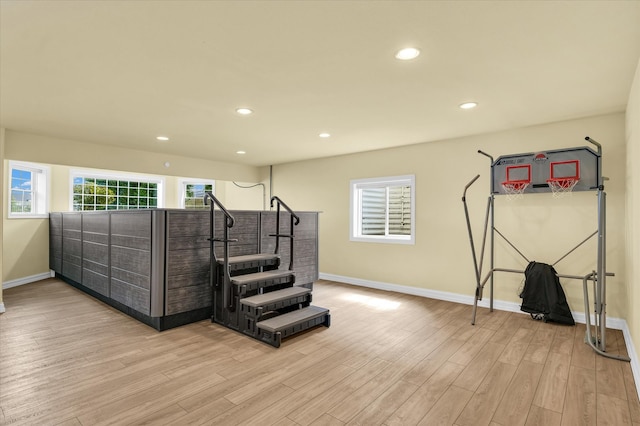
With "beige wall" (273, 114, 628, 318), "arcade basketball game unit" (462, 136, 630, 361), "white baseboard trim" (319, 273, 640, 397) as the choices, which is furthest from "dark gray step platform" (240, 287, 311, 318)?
"beige wall" (273, 114, 628, 318)

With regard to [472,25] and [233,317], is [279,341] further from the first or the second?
→ [472,25]

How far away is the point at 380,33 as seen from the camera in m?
2.00

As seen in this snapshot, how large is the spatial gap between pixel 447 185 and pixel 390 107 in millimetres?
1909

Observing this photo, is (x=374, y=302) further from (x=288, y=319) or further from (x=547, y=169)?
(x=547, y=169)

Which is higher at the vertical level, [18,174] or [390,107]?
[390,107]

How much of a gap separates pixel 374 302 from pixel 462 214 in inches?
68.6

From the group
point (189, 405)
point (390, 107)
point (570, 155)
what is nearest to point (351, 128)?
point (390, 107)

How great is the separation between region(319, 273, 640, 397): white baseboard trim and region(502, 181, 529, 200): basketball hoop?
135cm

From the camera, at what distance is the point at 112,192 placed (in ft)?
23.9

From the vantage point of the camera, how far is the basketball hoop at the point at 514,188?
4.02 m

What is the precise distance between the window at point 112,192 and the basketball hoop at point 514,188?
7.14 metres

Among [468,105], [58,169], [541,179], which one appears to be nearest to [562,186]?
[541,179]

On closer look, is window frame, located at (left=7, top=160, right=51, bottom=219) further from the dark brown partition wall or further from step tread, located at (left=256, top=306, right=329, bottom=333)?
step tread, located at (left=256, top=306, right=329, bottom=333)

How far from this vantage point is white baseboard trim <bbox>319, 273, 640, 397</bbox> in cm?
267
